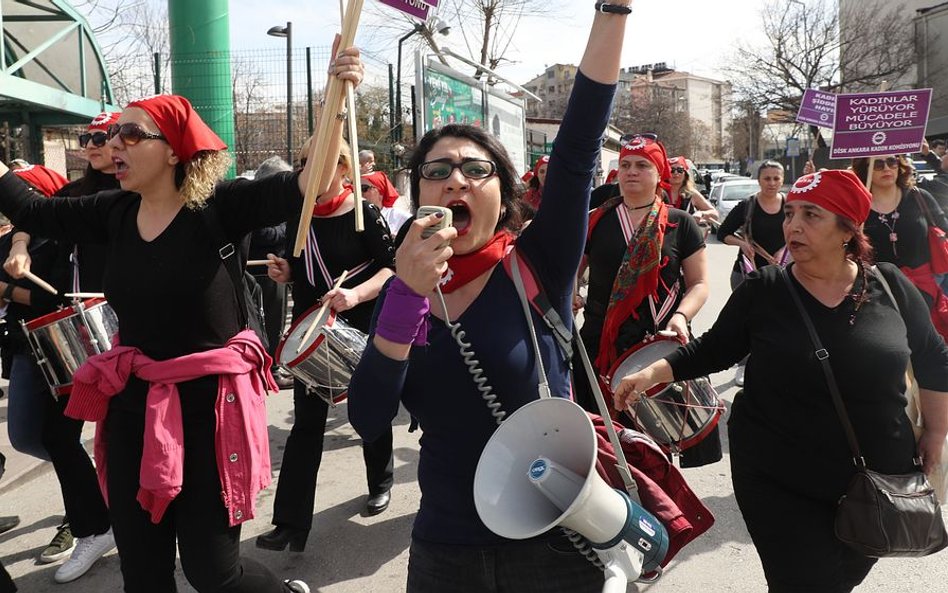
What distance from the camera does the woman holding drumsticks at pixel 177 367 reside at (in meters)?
2.57

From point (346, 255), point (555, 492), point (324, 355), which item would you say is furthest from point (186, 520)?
point (346, 255)

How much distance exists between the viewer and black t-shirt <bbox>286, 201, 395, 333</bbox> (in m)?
4.20

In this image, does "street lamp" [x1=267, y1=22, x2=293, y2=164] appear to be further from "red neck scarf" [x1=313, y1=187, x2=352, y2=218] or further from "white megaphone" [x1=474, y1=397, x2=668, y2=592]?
"white megaphone" [x1=474, y1=397, x2=668, y2=592]

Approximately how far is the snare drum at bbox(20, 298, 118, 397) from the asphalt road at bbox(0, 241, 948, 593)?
3.69 feet

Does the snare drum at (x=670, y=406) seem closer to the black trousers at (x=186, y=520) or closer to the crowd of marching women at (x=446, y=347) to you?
the crowd of marching women at (x=446, y=347)

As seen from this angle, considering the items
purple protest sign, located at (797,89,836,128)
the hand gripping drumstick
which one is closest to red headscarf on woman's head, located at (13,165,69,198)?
the hand gripping drumstick

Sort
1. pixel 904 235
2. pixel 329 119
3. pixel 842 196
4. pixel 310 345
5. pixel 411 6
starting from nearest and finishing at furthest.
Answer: pixel 329 119, pixel 842 196, pixel 411 6, pixel 310 345, pixel 904 235

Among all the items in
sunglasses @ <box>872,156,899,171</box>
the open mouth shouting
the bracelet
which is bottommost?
the open mouth shouting

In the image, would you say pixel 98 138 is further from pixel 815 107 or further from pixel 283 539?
pixel 815 107

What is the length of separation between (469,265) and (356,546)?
2.69m

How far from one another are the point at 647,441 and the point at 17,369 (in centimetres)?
322

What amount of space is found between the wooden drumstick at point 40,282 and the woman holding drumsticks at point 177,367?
4.09 ft

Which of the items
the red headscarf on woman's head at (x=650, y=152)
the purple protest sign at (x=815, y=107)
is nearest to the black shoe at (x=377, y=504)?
the red headscarf on woman's head at (x=650, y=152)

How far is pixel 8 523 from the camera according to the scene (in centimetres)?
448
